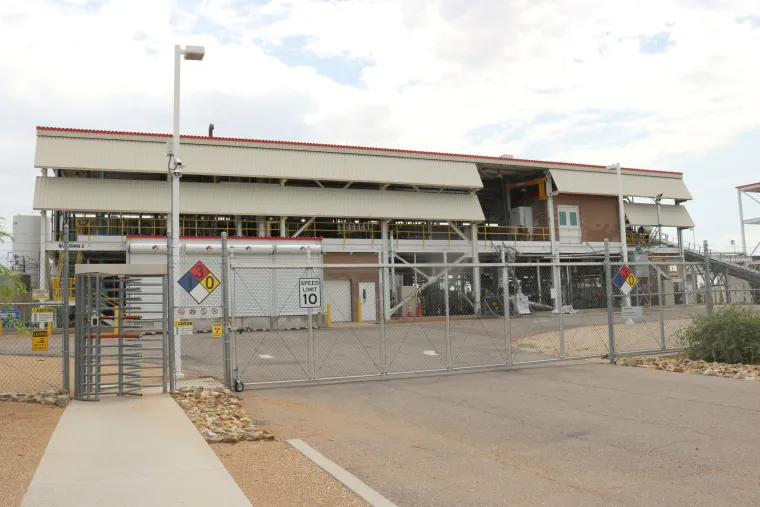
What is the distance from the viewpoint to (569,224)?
133ft

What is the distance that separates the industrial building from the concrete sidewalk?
17.6 metres

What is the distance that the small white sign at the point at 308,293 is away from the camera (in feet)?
41.4

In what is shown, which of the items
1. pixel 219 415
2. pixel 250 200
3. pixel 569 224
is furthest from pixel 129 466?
pixel 569 224

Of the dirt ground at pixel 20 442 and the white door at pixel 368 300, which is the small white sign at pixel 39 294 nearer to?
the dirt ground at pixel 20 442

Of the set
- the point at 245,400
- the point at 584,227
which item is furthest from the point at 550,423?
the point at 584,227

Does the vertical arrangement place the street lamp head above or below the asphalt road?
above

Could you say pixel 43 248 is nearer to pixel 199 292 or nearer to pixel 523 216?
pixel 199 292

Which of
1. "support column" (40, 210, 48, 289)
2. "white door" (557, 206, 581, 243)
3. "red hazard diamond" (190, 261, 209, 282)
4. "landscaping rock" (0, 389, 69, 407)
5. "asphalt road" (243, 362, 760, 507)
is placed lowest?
"asphalt road" (243, 362, 760, 507)

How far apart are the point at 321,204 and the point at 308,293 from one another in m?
21.0

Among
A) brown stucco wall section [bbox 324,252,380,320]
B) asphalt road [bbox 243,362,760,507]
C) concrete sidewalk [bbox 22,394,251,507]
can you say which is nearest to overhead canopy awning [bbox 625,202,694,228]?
brown stucco wall section [bbox 324,252,380,320]

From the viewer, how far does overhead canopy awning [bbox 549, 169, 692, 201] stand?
39781mm

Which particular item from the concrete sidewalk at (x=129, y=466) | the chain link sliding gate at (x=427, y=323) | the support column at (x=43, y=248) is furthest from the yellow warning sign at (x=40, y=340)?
the support column at (x=43, y=248)

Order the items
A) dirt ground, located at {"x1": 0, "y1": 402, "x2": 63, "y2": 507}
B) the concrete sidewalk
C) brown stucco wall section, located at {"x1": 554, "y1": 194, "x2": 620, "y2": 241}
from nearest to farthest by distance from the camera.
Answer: the concrete sidewalk
dirt ground, located at {"x1": 0, "y1": 402, "x2": 63, "y2": 507}
brown stucco wall section, located at {"x1": 554, "y1": 194, "x2": 620, "y2": 241}

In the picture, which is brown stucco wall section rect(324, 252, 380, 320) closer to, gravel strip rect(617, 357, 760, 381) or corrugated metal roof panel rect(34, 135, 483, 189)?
corrugated metal roof panel rect(34, 135, 483, 189)
